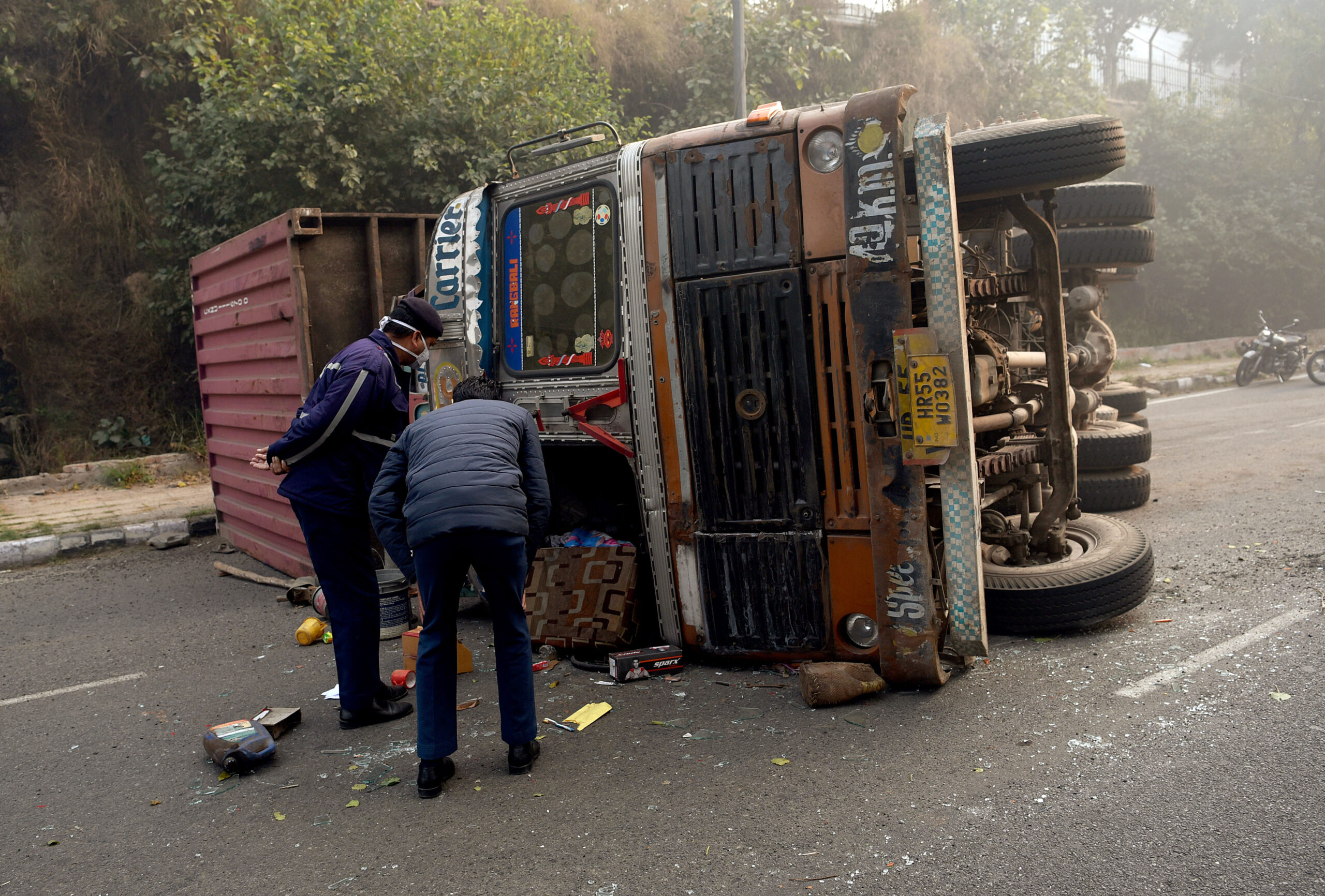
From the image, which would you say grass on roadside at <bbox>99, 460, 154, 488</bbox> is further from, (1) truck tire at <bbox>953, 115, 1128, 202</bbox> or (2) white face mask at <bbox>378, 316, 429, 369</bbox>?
(1) truck tire at <bbox>953, 115, 1128, 202</bbox>

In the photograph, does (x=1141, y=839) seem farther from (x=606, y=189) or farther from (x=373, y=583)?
(x=606, y=189)

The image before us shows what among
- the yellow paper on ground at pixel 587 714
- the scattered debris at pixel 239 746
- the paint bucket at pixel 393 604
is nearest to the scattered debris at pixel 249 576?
the paint bucket at pixel 393 604

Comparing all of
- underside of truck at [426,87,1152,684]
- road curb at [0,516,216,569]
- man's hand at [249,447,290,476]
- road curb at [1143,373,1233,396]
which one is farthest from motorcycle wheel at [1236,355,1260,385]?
man's hand at [249,447,290,476]

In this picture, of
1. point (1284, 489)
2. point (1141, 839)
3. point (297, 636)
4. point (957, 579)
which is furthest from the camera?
point (1284, 489)

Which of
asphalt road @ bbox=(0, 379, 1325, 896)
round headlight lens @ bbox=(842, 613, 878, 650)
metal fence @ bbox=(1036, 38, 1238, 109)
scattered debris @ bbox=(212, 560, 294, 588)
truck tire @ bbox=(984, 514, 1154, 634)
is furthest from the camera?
metal fence @ bbox=(1036, 38, 1238, 109)

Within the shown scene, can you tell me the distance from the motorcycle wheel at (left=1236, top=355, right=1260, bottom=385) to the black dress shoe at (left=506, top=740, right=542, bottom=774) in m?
14.3

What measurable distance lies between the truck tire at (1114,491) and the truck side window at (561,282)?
3905 mm

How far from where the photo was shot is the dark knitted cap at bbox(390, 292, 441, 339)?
4.10 metres

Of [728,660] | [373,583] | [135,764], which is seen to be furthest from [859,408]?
[135,764]

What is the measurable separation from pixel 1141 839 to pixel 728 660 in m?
1.98

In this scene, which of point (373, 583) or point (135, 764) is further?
point (373, 583)

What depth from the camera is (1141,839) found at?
2.51 m

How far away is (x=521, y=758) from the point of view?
10.8 ft

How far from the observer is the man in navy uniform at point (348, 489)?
3.86 metres
